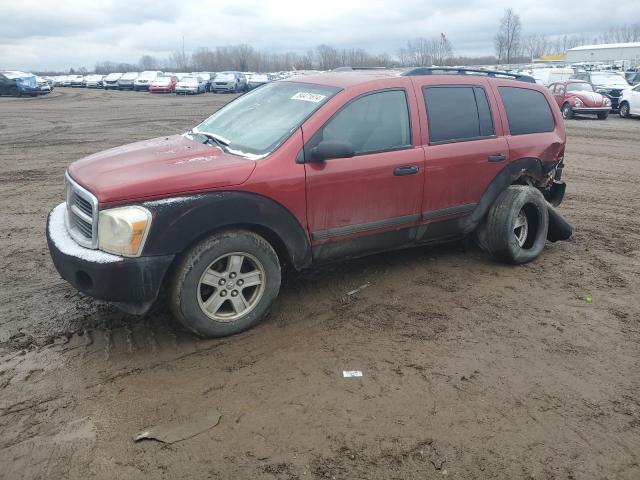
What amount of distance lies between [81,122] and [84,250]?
17763mm

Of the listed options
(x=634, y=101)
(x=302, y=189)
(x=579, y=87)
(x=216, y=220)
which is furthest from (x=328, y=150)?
(x=634, y=101)

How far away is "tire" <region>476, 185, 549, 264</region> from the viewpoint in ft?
17.7

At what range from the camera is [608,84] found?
25641mm

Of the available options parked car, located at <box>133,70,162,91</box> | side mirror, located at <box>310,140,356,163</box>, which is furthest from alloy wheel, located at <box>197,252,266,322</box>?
parked car, located at <box>133,70,162,91</box>

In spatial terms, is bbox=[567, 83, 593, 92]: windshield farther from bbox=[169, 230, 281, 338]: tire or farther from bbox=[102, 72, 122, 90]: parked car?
bbox=[102, 72, 122, 90]: parked car

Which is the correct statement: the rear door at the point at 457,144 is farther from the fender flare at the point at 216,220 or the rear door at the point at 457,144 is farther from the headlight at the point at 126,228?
the headlight at the point at 126,228

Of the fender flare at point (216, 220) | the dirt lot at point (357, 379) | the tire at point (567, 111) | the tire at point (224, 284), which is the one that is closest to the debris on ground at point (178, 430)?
the dirt lot at point (357, 379)

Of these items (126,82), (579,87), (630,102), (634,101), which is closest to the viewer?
(634,101)

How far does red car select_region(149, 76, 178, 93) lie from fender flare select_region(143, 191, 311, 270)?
1601 inches

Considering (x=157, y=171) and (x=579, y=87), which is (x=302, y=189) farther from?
(x=579, y=87)

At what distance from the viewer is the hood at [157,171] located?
12.0 ft

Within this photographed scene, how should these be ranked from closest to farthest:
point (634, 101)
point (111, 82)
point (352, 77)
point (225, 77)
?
point (352, 77), point (634, 101), point (225, 77), point (111, 82)

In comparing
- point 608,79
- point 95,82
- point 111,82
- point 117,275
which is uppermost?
point 95,82

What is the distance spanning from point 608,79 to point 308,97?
26.4 meters
